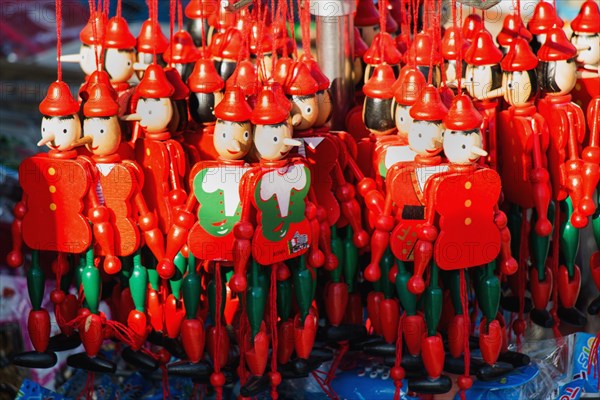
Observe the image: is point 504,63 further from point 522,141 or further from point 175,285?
point 175,285

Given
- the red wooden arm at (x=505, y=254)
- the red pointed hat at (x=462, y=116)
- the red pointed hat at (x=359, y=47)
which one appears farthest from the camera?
the red pointed hat at (x=359, y=47)

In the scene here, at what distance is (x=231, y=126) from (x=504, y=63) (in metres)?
0.57

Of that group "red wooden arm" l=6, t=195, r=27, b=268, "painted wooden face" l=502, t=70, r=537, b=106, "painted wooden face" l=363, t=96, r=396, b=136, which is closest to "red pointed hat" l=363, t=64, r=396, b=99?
"painted wooden face" l=363, t=96, r=396, b=136

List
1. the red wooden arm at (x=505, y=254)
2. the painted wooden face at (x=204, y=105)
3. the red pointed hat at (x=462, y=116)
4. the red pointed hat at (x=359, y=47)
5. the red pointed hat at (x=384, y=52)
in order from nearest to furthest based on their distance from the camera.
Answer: the red pointed hat at (x=462, y=116)
the red wooden arm at (x=505, y=254)
the painted wooden face at (x=204, y=105)
the red pointed hat at (x=384, y=52)
the red pointed hat at (x=359, y=47)

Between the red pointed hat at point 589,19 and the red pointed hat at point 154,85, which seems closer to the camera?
the red pointed hat at point 154,85

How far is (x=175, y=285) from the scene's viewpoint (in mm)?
1981

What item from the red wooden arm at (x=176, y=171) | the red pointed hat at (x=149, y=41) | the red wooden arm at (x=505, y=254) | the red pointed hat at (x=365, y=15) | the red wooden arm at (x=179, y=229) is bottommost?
the red wooden arm at (x=505, y=254)

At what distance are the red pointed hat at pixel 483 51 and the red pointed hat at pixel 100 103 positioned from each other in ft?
2.35

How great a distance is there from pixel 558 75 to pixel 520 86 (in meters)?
0.09

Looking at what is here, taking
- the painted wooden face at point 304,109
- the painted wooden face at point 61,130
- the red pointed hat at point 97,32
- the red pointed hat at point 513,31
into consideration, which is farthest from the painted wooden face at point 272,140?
the red pointed hat at point 513,31

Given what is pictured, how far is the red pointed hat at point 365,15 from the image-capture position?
90.3 inches

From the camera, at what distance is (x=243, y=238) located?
1.80 m

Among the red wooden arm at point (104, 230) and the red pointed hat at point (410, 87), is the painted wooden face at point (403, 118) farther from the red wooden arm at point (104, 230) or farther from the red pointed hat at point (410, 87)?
the red wooden arm at point (104, 230)

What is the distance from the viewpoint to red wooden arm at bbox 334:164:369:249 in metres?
2.00
